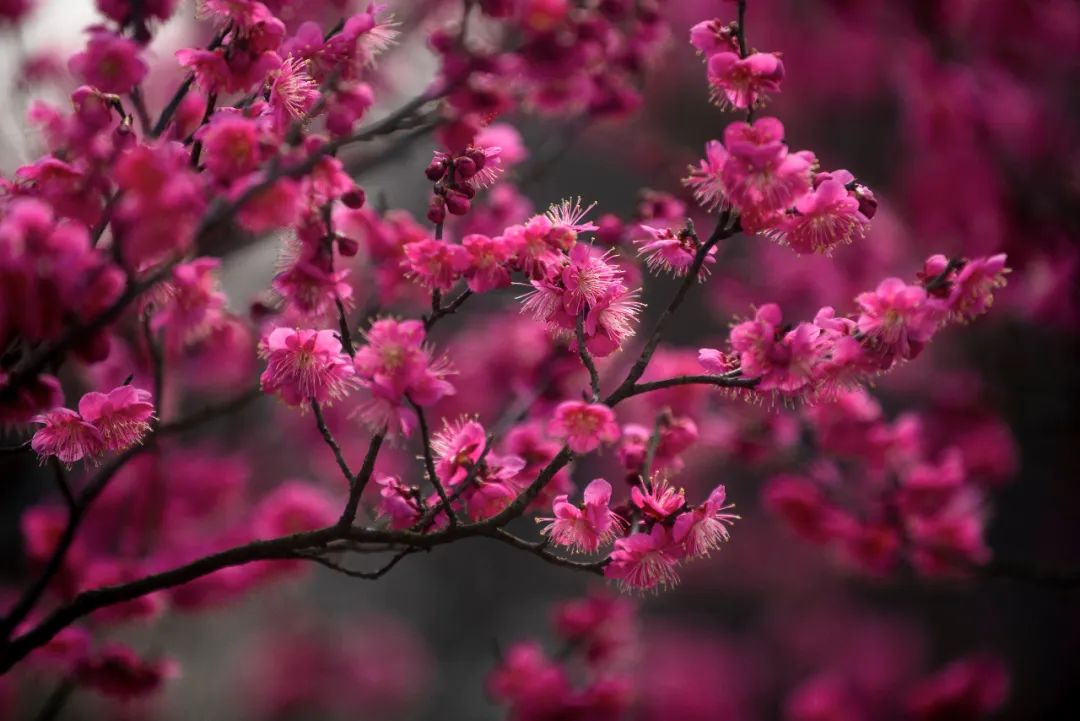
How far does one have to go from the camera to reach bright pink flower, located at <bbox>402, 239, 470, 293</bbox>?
1188 mm

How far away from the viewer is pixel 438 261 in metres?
1.20

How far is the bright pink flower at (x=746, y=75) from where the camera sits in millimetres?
1220

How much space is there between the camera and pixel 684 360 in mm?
2010

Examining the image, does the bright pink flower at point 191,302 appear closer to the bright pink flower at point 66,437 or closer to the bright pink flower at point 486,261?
the bright pink flower at point 66,437

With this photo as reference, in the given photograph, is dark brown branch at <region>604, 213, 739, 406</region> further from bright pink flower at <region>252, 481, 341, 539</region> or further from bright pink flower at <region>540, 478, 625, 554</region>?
bright pink flower at <region>252, 481, 341, 539</region>

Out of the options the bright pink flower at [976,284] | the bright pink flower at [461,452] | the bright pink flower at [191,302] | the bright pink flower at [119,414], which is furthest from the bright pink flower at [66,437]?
the bright pink flower at [976,284]

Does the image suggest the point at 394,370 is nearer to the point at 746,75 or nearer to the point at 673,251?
the point at 673,251

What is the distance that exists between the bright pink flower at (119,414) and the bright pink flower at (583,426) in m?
0.59

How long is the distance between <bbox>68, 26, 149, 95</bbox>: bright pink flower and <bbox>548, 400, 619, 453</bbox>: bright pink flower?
2.44 feet

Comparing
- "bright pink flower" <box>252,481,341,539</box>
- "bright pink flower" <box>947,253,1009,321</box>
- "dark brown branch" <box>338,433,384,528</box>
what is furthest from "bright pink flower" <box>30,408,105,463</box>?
"bright pink flower" <box>947,253,1009,321</box>

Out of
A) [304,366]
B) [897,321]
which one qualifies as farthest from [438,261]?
[897,321]

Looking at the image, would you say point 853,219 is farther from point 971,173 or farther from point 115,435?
point 971,173

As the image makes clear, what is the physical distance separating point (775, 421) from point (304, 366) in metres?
1.34

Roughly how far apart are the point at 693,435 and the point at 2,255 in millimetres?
1017
